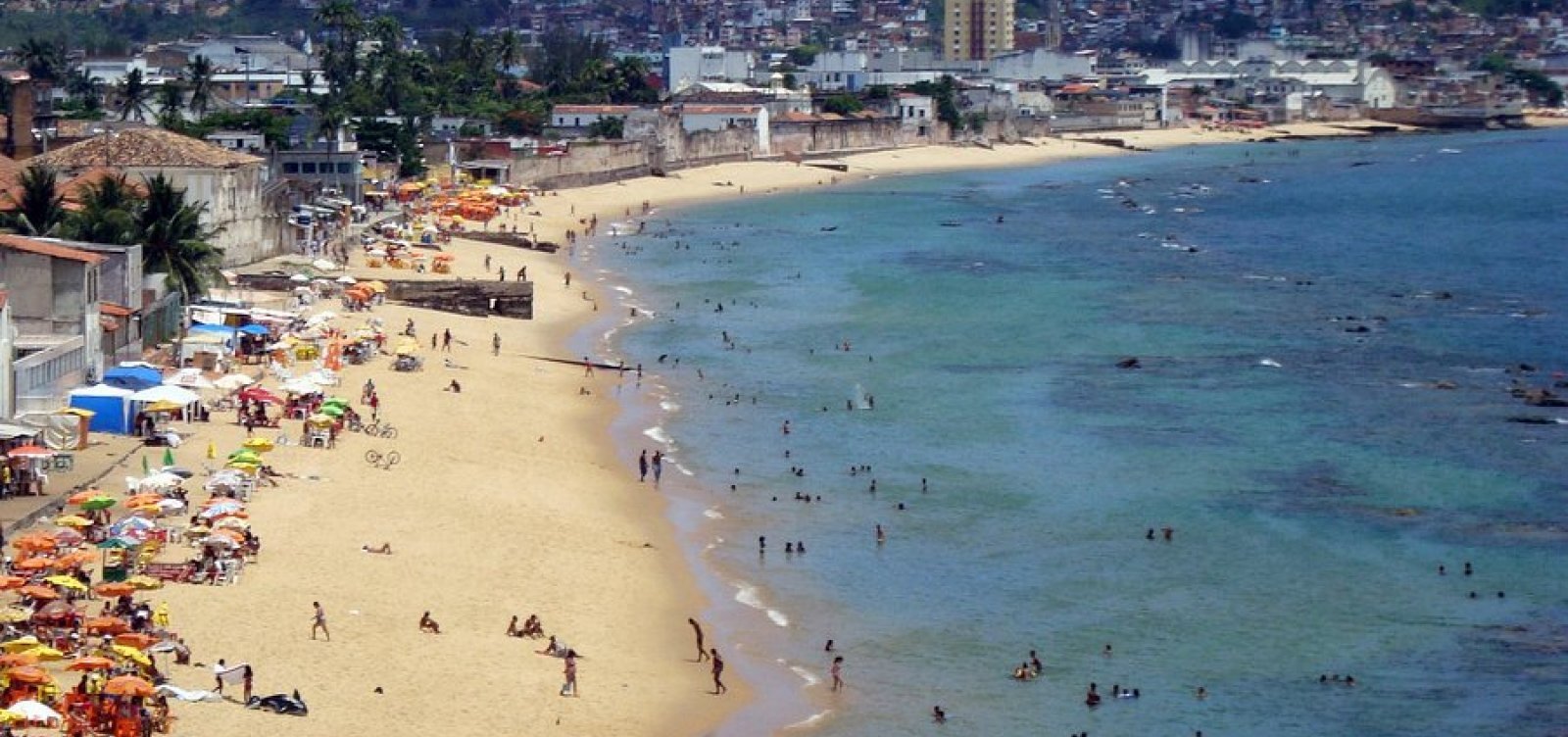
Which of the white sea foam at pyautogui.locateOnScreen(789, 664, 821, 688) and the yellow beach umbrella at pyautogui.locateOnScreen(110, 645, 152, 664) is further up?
the yellow beach umbrella at pyautogui.locateOnScreen(110, 645, 152, 664)

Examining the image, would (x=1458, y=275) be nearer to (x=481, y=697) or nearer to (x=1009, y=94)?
(x=481, y=697)

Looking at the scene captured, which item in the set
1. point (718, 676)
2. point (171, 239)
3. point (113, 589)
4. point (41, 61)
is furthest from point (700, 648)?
point (41, 61)

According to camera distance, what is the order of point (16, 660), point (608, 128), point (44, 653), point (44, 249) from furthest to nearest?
point (608, 128), point (44, 249), point (44, 653), point (16, 660)

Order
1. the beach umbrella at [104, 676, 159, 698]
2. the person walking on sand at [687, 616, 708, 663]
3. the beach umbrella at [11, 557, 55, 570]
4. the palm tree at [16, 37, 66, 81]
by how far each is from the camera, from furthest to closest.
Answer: the palm tree at [16, 37, 66, 81] < the person walking on sand at [687, 616, 708, 663] < the beach umbrella at [11, 557, 55, 570] < the beach umbrella at [104, 676, 159, 698]

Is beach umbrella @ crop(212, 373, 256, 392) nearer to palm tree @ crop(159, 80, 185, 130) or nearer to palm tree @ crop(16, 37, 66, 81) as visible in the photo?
palm tree @ crop(159, 80, 185, 130)

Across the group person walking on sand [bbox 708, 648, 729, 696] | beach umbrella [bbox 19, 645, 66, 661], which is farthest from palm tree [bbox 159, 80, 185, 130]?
beach umbrella [bbox 19, 645, 66, 661]

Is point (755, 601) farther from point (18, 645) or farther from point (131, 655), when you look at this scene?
point (18, 645)
